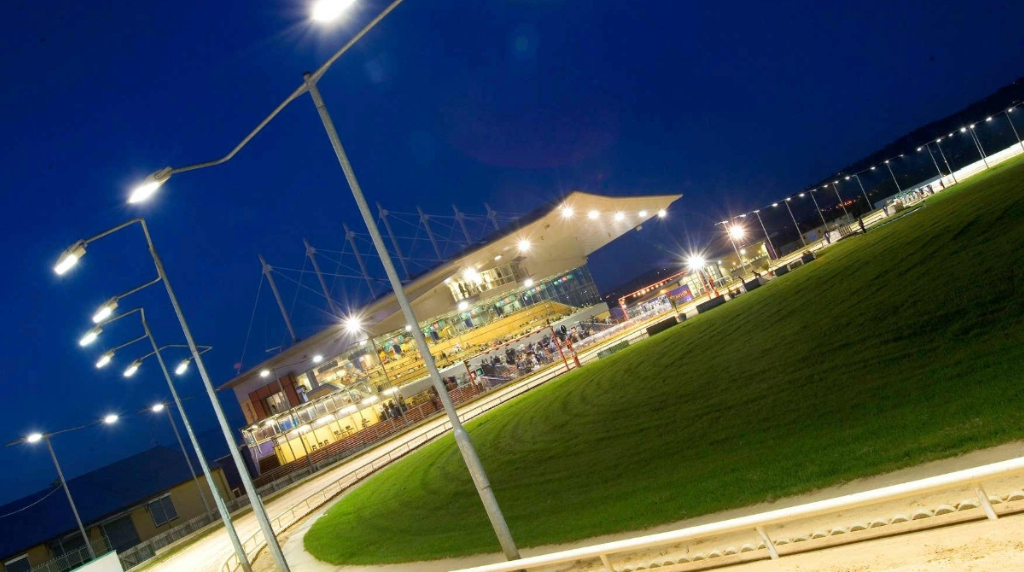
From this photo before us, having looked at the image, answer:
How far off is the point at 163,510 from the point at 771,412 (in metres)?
48.1

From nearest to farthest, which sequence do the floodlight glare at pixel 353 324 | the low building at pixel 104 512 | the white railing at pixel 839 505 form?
1. the white railing at pixel 839 505
2. the low building at pixel 104 512
3. the floodlight glare at pixel 353 324

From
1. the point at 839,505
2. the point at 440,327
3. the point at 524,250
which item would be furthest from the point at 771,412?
the point at 524,250

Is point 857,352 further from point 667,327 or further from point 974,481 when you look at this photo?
point 667,327

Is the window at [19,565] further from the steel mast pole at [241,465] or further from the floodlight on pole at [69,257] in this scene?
the floodlight on pole at [69,257]

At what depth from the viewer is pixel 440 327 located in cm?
7469

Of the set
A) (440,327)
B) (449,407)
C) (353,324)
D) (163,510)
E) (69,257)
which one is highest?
(353,324)

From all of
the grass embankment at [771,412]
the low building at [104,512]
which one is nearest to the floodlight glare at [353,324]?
the low building at [104,512]

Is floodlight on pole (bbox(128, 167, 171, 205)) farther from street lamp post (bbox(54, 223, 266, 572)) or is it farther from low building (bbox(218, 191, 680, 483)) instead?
low building (bbox(218, 191, 680, 483))

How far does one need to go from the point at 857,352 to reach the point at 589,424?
807 centimetres

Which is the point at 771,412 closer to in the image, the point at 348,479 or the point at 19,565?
the point at 348,479

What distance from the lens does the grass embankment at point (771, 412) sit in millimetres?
10578

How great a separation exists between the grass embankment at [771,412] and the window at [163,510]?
28.7 metres

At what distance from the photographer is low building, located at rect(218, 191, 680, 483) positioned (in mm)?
60562

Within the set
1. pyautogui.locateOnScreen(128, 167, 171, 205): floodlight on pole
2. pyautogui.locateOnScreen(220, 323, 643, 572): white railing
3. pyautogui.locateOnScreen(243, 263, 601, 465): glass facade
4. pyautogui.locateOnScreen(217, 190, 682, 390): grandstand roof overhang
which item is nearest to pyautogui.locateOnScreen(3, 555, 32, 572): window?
pyautogui.locateOnScreen(243, 263, 601, 465): glass facade
